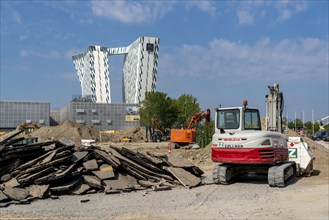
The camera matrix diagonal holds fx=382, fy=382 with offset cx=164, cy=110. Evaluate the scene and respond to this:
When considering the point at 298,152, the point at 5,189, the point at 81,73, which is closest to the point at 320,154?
the point at 298,152

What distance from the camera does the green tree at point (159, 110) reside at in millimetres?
67688

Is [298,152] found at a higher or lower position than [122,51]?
lower

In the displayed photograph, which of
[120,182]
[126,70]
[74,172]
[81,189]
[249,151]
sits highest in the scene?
[126,70]

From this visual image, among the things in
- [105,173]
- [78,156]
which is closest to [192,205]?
[105,173]

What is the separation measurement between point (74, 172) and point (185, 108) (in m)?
56.2

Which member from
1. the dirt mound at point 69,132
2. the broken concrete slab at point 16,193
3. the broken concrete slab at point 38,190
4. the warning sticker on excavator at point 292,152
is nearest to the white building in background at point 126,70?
the dirt mound at point 69,132

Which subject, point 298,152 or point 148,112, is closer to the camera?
point 298,152

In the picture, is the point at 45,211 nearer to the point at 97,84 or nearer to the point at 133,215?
the point at 133,215

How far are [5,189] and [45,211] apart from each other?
7.07 ft

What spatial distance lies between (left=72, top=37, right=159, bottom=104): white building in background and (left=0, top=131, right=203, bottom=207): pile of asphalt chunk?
306 feet

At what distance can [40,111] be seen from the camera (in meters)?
78.3

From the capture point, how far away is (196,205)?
1062 centimetres

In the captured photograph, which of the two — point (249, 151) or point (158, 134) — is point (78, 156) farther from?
point (158, 134)

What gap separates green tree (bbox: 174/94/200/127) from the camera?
67.6 meters
